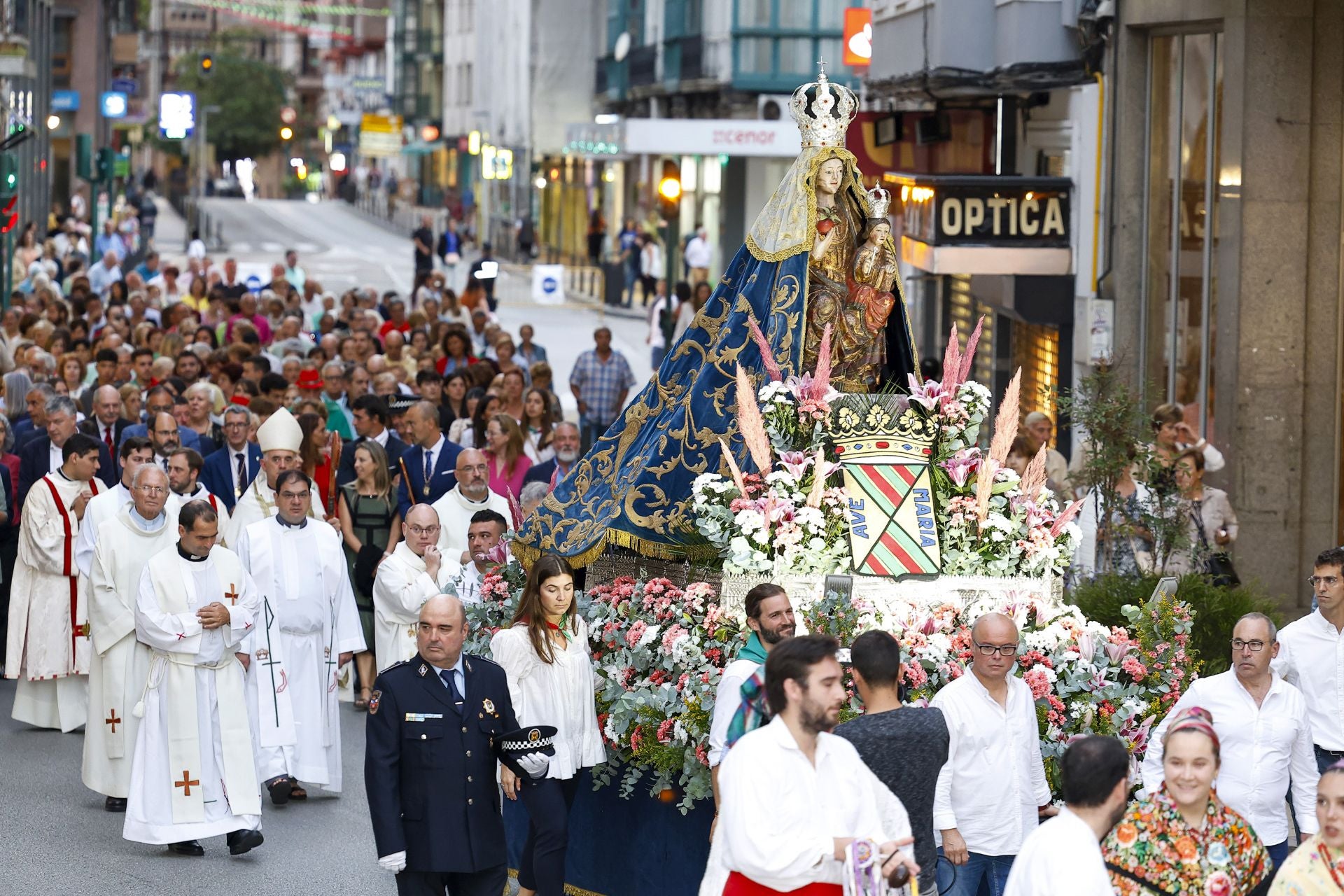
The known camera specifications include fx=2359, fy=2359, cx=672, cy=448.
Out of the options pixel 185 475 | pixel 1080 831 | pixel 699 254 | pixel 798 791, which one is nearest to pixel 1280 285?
pixel 185 475

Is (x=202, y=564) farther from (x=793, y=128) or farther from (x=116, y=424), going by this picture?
(x=793, y=128)

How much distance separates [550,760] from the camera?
9.60m

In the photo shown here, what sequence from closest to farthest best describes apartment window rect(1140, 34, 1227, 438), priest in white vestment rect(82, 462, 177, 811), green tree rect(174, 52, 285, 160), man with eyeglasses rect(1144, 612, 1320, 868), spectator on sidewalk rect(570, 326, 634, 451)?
man with eyeglasses rect(1144, 612, 1320, 868), priest in white vestment rect(82, 462, 177, 811), apartment window rect(1140, 34, 1227, 438), spectator on sidewalk rect(570, 326, 634, 451), green tree rect(174, 52, 285, 160)

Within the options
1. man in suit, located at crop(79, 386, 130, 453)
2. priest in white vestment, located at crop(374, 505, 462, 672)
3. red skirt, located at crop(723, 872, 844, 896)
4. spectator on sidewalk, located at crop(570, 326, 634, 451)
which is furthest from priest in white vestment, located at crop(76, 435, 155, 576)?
spectator on sidewalk, located at crop(570, 326, 634, 451)

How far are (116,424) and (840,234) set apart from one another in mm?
7250

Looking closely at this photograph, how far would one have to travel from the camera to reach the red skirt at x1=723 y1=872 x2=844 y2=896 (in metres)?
6.77

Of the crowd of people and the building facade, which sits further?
the building facade

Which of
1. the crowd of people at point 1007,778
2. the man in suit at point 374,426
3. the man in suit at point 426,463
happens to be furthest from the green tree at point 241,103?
the crowd of people at point 1007,778

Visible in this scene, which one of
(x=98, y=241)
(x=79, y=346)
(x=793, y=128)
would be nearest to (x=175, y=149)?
(x=98, y=241)

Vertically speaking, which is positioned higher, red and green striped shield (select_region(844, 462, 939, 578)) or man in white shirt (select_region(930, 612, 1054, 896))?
red and green striped shield (select_region(844, 462, 939, 578))

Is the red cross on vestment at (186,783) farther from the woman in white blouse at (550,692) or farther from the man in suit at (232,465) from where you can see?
the man in suit at (232,465)

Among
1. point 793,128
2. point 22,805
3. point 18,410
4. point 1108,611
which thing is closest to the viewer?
point 1108,611

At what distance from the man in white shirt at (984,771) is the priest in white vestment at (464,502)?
17.8 feet

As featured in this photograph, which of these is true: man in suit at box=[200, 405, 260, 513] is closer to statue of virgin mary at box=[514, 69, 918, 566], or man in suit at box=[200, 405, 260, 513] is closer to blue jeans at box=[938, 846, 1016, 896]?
statue of virgin mary at box=[514, 69, 918, 566]
